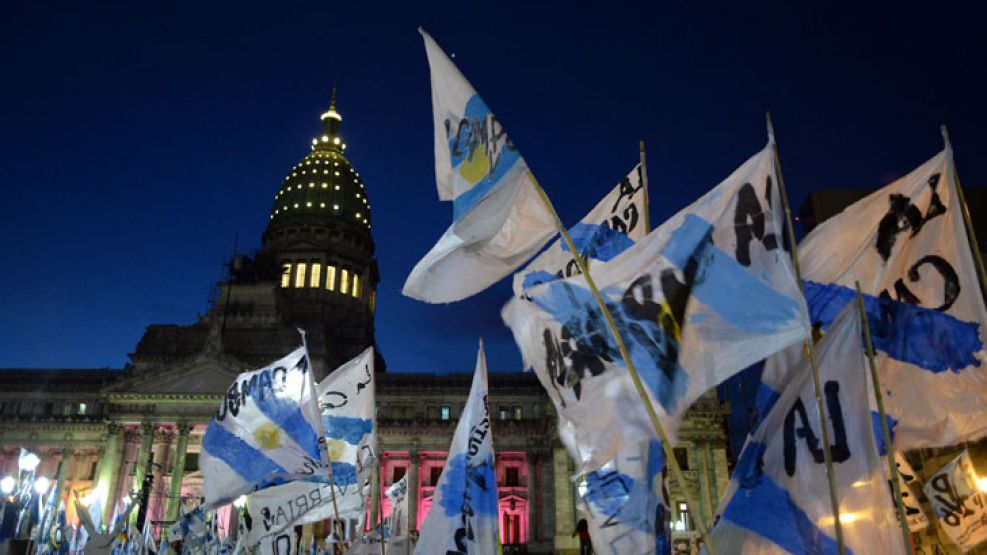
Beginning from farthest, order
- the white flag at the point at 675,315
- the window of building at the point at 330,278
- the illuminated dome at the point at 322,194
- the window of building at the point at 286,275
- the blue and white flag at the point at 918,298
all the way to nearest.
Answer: the illuminated dome at the point at 322,194, the window of building at the point at 330,278, the window of building at the point at 286,275, the blue and white flag at the point at 918,298, the white flag at the point at 675,315

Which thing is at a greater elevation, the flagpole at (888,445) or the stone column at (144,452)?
the stone column at (144,452)

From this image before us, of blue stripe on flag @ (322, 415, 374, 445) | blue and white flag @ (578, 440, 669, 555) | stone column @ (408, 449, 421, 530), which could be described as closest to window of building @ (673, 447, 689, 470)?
stone column @ (408, 449, 421, 530)

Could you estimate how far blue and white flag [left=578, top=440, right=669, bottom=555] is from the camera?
26.6ft

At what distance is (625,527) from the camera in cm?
810

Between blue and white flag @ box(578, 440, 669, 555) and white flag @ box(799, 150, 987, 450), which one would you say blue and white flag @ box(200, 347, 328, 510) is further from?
white flag @ box(799, 150, 987, 450)

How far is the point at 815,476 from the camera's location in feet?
22.8

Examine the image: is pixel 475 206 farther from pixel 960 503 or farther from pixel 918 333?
pixel 960 503

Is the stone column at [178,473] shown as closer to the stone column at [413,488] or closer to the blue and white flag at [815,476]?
the stone column at [413,488]

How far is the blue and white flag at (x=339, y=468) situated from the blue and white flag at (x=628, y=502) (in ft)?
29.0

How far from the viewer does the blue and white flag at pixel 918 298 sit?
8062mm

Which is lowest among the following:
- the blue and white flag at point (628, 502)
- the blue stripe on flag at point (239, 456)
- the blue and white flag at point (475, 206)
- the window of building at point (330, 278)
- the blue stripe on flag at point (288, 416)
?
the blue and white flag at point (628, 502)

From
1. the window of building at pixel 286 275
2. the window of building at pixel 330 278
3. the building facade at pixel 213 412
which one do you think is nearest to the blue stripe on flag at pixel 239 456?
the building facade at pixel 213 412

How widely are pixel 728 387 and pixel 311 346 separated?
47.5 metres

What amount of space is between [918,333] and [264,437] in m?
12.0
